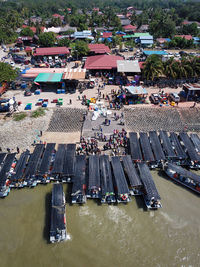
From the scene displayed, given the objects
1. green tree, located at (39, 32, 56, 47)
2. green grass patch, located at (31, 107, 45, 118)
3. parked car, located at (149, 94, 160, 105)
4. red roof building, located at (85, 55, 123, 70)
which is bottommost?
green grass patch, located at (31, 107, 45, 118)

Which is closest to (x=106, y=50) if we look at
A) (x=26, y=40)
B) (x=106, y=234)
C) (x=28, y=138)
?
(x=26, y=40)

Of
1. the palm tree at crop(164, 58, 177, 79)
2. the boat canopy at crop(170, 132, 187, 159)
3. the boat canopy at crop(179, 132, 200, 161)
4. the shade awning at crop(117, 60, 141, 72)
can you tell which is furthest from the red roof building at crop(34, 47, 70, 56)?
the boat canopy at crop(179, 132, 200, 161)

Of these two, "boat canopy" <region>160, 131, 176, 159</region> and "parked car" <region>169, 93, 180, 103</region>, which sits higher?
"parked car" <region>169, 93, 180, 103</region>

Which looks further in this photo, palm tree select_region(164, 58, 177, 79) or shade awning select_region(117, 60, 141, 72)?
shade awning select_region(117, 60, 141, 72)

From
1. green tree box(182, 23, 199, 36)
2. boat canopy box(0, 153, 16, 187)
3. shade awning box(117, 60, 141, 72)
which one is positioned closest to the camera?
boat canopy box(0, 153, 16, 187)

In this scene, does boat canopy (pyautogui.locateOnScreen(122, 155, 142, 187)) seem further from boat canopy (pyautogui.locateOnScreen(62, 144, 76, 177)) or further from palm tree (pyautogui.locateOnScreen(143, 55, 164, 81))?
palm tree (pyautogui.locateOnScreen(143, 55, 164, 81))

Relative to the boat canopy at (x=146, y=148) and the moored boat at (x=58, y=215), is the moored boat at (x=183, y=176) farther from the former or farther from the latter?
the moored boat at (x=58, y=215)

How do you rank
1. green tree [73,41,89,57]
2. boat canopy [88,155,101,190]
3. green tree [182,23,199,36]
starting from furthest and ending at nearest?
green tree [182,23,199,36]
green tree [73,41,89,57]
boat canopy [88,155,101,190]

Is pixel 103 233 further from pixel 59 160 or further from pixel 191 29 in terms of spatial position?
pixel 191 29
